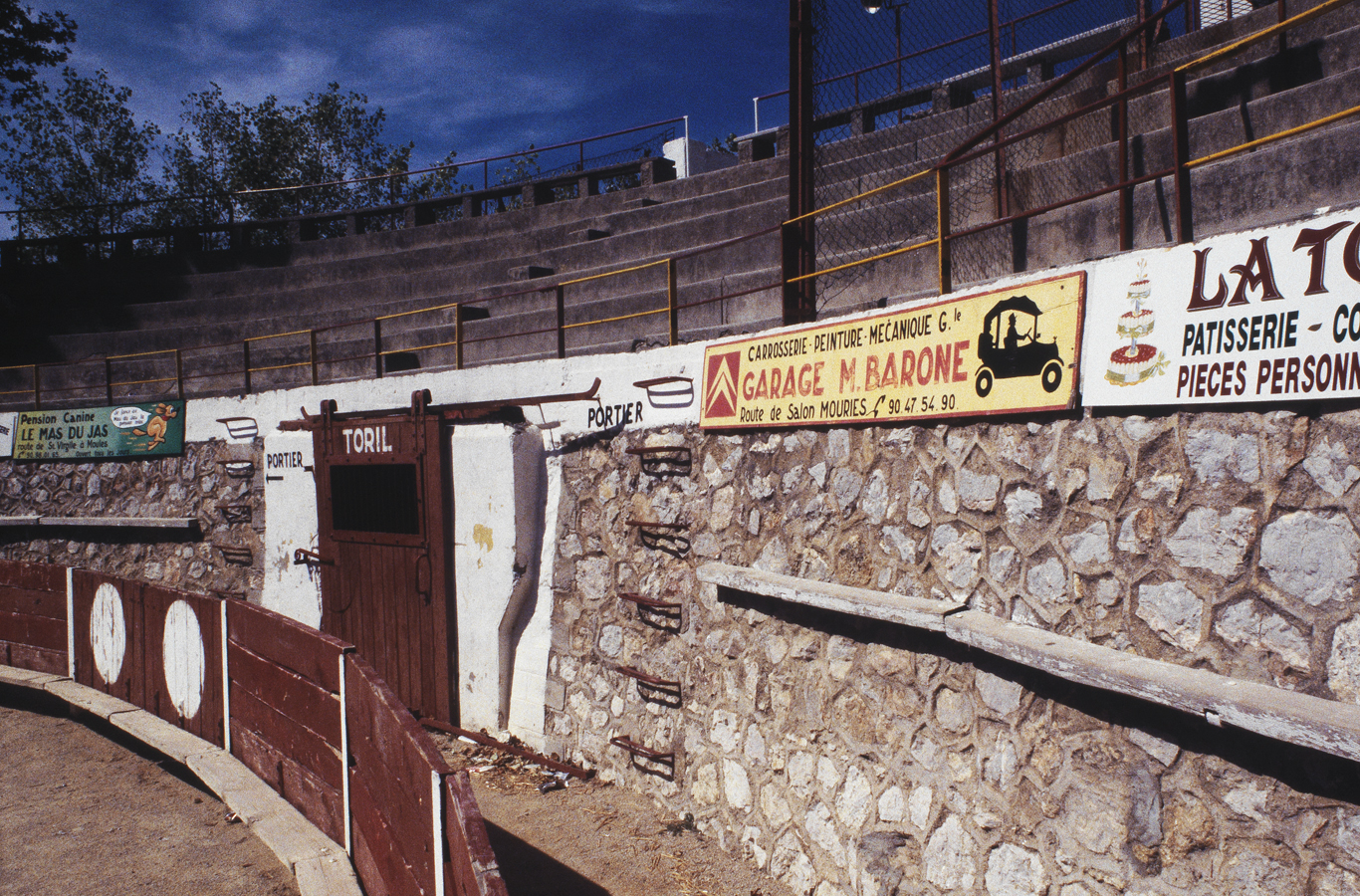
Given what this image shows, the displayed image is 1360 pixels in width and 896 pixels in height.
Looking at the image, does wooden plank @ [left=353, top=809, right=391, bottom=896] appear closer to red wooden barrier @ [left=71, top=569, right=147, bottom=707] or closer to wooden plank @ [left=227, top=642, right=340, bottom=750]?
wooden plank @ [left=227, top=642, right=340, bottom=750]

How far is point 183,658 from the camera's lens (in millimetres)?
8375

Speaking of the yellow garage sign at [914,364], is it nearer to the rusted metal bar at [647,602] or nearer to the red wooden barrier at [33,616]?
the rusted metal bar at [647,602]

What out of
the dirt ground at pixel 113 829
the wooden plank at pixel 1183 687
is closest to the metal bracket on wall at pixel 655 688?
the dirt ground at pixel 113 829

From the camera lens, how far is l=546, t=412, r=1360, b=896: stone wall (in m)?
3.24

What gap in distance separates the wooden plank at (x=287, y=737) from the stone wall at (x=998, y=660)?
2272 millimetres

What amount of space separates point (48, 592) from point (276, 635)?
5317 mm

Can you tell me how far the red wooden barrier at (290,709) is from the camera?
6.08 meters

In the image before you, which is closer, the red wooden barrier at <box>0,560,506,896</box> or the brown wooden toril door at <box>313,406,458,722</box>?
the red wooden barrier at <box>0,560,506,896</box>

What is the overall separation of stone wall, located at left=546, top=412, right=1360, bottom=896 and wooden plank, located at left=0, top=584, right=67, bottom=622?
22.2 ft

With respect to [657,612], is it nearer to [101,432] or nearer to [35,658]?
[35,658]

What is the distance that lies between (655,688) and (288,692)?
274 centimetres

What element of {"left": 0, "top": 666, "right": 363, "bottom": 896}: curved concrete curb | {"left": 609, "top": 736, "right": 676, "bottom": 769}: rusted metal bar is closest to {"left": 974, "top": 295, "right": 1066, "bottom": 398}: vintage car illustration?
{"left": 609, "top": 736, "right": 676, "bottom": 769}: rusted metal bar

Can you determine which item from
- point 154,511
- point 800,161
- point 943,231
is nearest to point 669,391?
point 800,161

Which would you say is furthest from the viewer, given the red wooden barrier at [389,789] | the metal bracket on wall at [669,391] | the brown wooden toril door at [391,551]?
the brown wooden toril door at [391,551]
